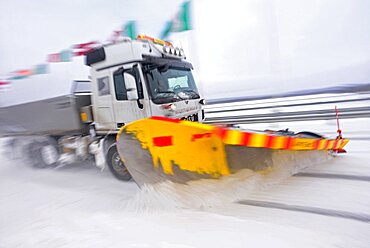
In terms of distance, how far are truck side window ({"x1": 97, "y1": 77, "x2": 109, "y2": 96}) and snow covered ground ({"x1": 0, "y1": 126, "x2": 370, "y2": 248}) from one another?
167 cm

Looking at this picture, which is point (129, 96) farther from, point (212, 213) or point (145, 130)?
point (212, 213)

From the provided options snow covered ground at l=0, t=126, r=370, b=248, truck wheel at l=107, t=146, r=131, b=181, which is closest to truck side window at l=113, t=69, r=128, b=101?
truck wheel at l=107, t=146, r=131, b=181

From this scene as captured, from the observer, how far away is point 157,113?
351 centimetres

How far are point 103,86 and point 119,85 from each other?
1.31 ft

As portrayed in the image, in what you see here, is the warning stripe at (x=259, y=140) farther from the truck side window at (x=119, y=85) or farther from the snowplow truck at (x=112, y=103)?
the truck side window at (x=119, y=85)

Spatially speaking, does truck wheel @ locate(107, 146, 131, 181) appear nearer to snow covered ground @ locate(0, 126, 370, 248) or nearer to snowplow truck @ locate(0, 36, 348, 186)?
snowplow truck @ locate(0, 36, 348, 186)

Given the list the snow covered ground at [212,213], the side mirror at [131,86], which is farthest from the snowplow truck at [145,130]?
the snow covered ground at [212,213]

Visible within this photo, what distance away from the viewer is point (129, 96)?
3516mm

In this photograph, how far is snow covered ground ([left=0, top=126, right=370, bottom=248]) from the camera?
1907mm

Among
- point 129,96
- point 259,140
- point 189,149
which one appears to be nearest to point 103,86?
point 129,96

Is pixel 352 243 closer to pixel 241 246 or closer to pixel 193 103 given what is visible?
pixel 241 246

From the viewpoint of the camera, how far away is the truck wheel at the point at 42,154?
496 centimetres

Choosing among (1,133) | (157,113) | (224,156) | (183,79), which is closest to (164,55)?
(183,79)

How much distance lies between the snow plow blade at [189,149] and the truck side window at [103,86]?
167cm
